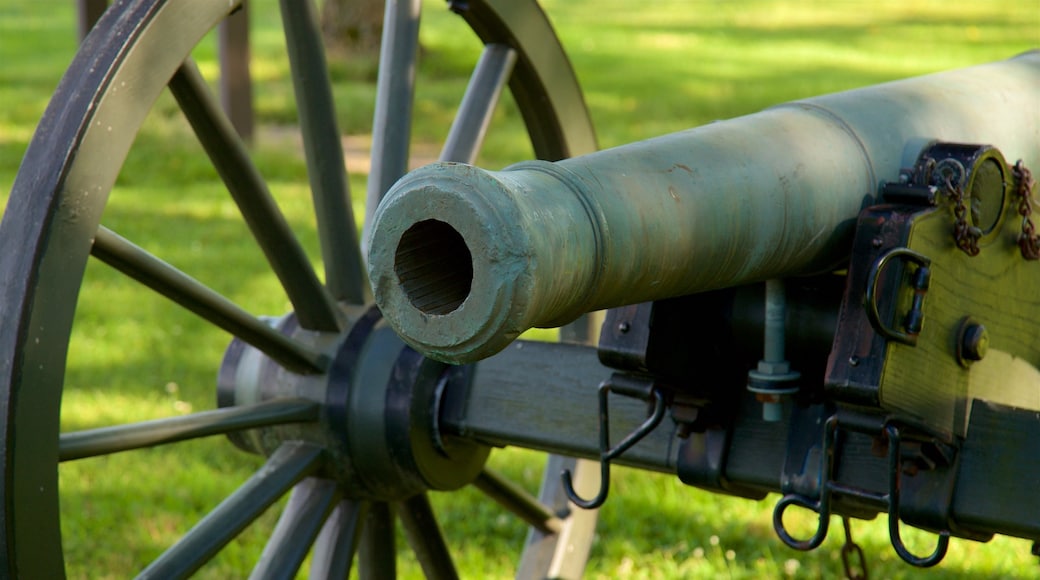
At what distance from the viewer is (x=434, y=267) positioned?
155 centimetres

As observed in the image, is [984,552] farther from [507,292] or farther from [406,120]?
[507,292]

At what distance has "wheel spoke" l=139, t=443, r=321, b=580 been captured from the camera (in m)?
2.32

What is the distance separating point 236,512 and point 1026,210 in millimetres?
1376

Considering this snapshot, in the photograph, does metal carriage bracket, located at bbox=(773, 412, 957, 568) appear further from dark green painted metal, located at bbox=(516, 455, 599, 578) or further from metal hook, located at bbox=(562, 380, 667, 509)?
dark green painted metal, located at bbox=(516, 455, 599, 578)

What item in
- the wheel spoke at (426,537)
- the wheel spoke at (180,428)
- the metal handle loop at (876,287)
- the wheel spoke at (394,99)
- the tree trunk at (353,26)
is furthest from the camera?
the tree trunk at (353,26)

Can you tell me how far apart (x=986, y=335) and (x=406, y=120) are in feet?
3.96

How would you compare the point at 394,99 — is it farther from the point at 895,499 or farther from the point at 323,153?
the point at 895,499

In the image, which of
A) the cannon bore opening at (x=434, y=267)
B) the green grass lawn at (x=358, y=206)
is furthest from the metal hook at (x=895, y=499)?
the green grass lawn at (x=358, y=206)

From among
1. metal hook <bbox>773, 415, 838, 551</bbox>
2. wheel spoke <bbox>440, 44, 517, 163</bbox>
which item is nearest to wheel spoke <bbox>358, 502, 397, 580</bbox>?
wheel spoke <bbox>440, 44, 517, 163</bbox>

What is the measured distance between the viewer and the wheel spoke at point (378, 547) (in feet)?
9.29

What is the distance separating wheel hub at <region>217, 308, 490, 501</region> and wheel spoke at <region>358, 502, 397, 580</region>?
157 millimetres

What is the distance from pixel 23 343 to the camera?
1.92 m

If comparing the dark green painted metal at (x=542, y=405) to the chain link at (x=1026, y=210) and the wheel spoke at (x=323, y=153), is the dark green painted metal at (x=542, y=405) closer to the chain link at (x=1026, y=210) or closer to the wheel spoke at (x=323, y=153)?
the wheel spoke at (x=323, y=153)

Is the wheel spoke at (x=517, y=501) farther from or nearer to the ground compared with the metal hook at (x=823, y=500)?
nearer to the ground
